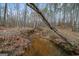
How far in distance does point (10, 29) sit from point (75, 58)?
0.54 metres

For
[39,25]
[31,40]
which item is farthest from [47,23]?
[31,40]

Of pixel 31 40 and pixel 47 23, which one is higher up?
pixel 47 23

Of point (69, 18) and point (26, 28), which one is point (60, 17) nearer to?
point (69, 18)

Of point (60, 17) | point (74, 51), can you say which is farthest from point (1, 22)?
point (74, 51)

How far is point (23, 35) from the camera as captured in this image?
1104 mm

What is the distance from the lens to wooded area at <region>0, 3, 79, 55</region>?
1.10 m

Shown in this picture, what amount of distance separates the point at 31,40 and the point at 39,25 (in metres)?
0.13

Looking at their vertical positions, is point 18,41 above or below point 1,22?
below

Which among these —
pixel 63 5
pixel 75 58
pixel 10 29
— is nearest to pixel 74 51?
pixel 75 58

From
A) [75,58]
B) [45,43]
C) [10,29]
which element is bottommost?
[75,58]

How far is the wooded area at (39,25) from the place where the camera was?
1.10 meters

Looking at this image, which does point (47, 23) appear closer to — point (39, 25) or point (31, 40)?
point (39, 25)

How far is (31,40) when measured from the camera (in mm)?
1101

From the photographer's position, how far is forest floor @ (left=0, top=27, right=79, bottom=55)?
1093 millimetres
